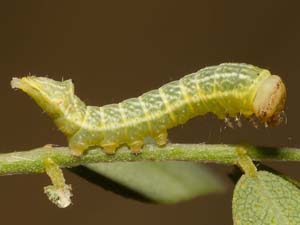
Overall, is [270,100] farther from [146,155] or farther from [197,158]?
[146,155]

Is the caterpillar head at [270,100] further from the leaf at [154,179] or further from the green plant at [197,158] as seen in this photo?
the leaf at [154,179]

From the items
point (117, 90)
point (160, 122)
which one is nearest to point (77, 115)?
point (160, 122)

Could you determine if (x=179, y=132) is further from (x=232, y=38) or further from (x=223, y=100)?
(x=223, y=100)

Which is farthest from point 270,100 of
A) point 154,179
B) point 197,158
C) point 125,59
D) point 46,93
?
point 125,59

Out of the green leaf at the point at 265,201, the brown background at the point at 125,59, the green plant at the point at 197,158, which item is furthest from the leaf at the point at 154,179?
the brown background at the point at 125,59

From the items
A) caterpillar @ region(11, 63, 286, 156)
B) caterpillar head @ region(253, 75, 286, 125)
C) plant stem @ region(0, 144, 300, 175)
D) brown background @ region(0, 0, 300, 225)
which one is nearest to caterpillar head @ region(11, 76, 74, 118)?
caterpillar @ region(11, 63, 286, 156)
